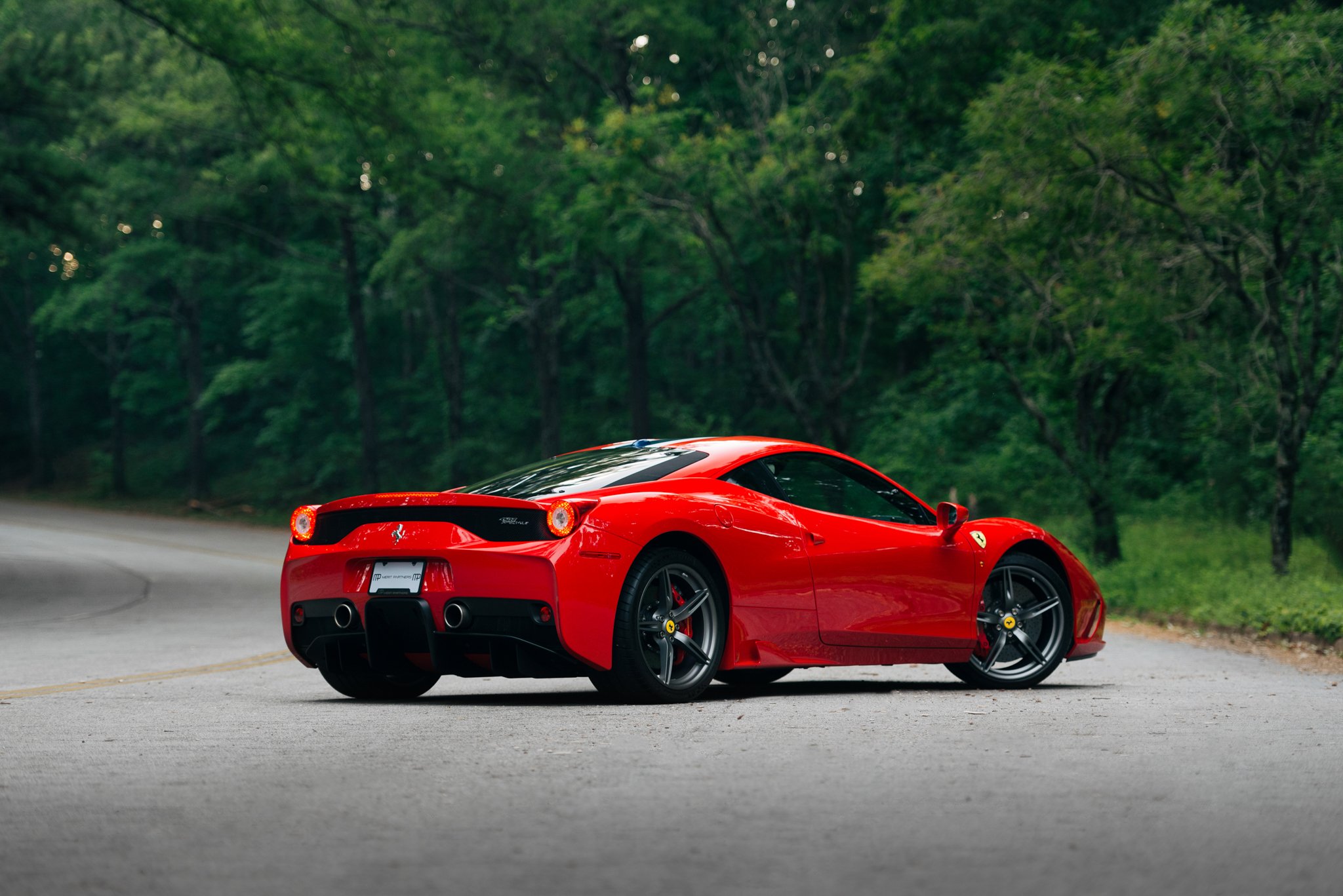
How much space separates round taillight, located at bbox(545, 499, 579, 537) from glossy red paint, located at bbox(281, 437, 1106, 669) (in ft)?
0.10

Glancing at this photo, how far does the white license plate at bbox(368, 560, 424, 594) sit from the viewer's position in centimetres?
739

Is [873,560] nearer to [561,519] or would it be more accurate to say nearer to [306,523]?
[561,519]

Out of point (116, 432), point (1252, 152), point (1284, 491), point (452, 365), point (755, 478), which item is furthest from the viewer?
point (116, 432)

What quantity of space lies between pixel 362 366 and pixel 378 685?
3486cm

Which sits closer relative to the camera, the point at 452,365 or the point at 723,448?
the point at 723,448

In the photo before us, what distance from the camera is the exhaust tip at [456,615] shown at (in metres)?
7.24

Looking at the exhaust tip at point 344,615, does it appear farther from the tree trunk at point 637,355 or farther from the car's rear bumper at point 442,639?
the tree trunk at point 637,355

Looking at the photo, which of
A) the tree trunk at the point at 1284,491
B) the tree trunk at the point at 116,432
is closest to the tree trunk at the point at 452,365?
the tree trunk at the point at 116,432

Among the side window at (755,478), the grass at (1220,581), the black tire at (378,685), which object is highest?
the side window at (755,478)

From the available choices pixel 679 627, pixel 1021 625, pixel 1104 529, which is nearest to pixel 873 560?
pixel 1021 625

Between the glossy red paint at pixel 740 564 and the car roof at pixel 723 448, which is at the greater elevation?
the car roof at pixel 723 448

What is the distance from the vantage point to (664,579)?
752 cm

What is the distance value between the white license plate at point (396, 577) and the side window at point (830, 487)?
1712 mm

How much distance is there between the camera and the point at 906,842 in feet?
14.5
